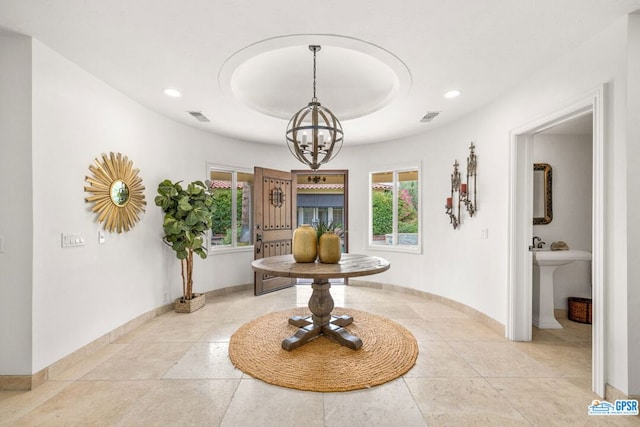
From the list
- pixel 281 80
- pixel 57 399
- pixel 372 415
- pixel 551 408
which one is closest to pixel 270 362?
pixel 372 415

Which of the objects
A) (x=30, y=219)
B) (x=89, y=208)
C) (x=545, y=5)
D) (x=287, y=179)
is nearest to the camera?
(x=545, y=5)

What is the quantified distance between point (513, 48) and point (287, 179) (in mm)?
3766

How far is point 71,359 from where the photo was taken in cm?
250

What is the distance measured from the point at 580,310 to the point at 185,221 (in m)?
4.92

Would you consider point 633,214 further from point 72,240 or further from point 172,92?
point 72,240

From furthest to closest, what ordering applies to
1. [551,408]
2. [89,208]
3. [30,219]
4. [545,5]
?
[89,208], [30,219], [551,408], [545,5]

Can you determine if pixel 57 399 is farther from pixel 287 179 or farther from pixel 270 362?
pixel 287 179

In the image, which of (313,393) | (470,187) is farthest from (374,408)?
(470,187)

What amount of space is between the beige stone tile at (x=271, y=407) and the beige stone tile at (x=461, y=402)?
28.2 inches

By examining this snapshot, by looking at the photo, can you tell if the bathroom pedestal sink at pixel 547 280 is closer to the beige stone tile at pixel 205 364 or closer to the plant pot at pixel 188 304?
the beige stone tile at pixel 205 364

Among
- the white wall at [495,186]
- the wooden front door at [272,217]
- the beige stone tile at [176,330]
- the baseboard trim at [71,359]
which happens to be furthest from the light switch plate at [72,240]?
the white wall at [495,186]

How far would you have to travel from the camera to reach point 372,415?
1868mm

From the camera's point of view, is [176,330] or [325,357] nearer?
[325,357]

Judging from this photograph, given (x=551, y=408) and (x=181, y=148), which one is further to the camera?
(x=181, y=148)
